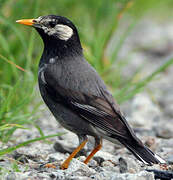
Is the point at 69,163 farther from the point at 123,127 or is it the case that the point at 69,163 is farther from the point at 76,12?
the point at 76,12

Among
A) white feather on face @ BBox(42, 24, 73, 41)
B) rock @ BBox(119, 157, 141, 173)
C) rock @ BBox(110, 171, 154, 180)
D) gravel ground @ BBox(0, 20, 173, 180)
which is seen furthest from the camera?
white feather on face @ BBox(42, 24, 73, 41)

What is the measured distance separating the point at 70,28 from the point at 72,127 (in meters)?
0.97

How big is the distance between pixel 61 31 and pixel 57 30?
0.04m

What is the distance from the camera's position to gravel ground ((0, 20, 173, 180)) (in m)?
3.75

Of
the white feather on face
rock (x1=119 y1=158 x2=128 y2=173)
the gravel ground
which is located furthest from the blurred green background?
rock (x1=119 y1=158 x2=128 y2=173)

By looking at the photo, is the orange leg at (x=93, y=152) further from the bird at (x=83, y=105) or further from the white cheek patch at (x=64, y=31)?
the white cheek patch at (x=64, y=31)

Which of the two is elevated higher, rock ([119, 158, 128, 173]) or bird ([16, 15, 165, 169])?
bird ([16, 15, 165, 169])

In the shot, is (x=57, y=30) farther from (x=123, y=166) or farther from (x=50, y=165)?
(x=123, y=166)

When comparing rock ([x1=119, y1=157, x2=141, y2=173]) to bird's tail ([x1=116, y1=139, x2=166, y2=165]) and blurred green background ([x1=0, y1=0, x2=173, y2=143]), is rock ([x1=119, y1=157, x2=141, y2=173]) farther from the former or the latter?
blurred green background ([x1=0, y1=0, x2=173, y2=143])

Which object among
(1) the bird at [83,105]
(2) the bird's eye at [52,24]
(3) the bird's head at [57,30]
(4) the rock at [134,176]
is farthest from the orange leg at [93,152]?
(2) the bird's eye at [52,24]

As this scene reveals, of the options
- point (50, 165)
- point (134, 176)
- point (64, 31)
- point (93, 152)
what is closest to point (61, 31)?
point (64, 31)

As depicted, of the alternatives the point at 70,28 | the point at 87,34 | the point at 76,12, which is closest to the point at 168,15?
the point at 76,12

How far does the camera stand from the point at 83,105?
13.8 ft

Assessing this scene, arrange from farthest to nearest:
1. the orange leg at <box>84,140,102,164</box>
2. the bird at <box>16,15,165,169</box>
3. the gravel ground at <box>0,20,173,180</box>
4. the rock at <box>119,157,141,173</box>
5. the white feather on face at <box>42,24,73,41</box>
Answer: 1. the white feather on face at <box>42,24,73,41</box>
2. the orange leg at <box>84,140,102,164</box>
3. the bird at <box>16,15,165,169</box>
4. the rock at <box>119,157,141,173</box>
5. the gravel ground at <box>0,20,173,180</box>
